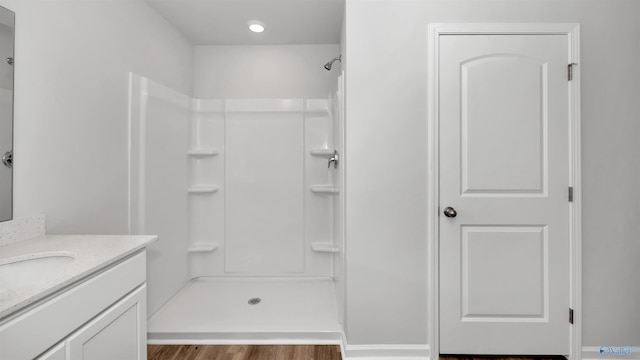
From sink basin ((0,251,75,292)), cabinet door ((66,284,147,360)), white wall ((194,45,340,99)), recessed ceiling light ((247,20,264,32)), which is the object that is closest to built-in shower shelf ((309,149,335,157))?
white wall ((194,45,340,99))

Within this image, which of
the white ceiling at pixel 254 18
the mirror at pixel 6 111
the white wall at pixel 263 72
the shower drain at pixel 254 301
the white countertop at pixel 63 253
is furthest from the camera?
the white wall at pixel 263 72

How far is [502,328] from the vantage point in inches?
72.4

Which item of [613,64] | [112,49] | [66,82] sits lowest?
[66,82]

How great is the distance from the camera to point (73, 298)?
3.15 feet

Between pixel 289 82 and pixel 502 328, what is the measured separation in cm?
255

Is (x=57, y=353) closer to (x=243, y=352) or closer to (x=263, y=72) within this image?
(x=243, y=352)

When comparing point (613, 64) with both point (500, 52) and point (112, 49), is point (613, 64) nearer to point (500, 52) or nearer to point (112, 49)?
point (500, 52)

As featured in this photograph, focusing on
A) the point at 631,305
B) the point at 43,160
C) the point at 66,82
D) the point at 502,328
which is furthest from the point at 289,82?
the point at 631,305

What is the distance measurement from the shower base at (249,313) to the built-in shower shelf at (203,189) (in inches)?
32.7

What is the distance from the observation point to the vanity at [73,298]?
2.66 ft

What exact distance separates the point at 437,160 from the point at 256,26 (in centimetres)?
183

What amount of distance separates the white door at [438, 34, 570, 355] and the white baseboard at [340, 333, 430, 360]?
144mm

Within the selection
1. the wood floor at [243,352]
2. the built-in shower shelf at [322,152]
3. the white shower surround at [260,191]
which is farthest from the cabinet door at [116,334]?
the built-in shower shelf at [322,152]

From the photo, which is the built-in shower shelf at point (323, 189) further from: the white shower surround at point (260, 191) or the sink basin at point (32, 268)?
the sink basin at point (32, 268)
